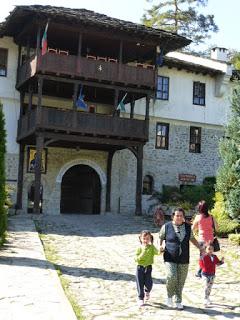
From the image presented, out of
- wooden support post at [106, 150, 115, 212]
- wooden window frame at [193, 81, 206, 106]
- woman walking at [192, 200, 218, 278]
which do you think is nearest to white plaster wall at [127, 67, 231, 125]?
wooden window frame at [193, 81, 206, 106]

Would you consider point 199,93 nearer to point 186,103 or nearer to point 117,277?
point 186,103

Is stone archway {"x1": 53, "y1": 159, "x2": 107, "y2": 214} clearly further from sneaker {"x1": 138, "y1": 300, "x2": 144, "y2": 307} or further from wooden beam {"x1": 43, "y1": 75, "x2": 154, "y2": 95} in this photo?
sneaker {"x1": 138, "y1": 300, "x2": 144, "y2": 307}

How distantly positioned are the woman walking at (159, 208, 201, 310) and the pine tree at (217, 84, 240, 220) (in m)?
8.12

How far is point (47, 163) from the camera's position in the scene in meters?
23.1

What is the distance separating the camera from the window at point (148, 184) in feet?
84.0

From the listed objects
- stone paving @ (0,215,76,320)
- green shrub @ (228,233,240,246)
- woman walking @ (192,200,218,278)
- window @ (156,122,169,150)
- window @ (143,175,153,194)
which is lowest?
stone paving @ (0,215,76,320)

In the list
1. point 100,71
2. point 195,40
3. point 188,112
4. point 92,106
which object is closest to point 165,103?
point 188,112

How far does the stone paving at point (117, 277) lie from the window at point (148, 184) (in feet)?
28.1

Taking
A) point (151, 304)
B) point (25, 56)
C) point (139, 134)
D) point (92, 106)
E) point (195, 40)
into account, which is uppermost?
point (195, 40)

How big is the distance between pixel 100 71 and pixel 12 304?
14.5 meters

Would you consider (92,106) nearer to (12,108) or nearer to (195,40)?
(12,108)

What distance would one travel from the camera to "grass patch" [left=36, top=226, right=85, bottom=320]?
703 cm

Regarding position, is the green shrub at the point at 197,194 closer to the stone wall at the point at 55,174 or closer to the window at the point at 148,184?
the window at the point at 148,184

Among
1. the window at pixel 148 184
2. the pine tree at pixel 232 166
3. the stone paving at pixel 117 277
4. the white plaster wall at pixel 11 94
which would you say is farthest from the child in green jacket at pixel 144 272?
the window at pixel 148 184
